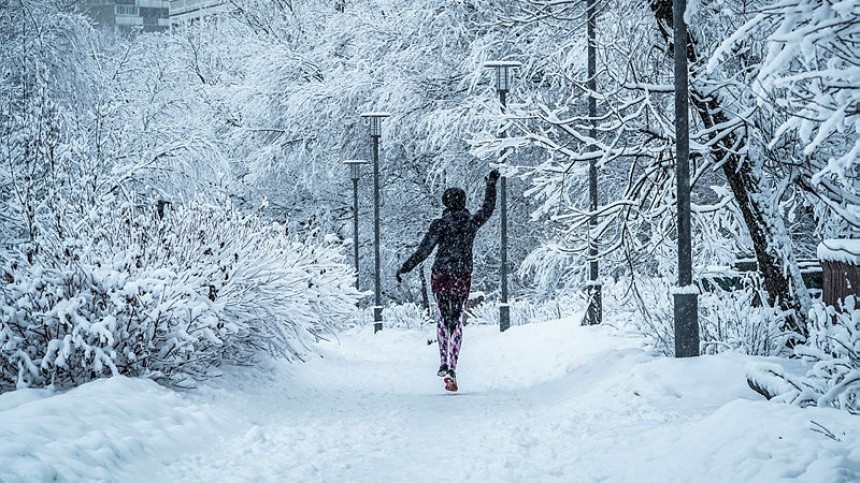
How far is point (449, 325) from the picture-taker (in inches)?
387

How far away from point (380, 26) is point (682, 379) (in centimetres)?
1965

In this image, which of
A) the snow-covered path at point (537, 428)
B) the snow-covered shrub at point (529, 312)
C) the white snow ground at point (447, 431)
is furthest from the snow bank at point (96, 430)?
the snow-covered shrub at point (529, 312)

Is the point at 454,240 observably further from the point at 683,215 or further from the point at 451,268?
the point at 683,215

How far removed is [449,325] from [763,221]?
3.28 m

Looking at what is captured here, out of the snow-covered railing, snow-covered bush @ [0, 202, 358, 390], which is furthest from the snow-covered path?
the snow-covered railing

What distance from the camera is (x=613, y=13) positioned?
12062 millimetres

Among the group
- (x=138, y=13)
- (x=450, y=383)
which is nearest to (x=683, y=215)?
(x=450, y=383)

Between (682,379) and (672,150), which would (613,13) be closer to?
(672,150)

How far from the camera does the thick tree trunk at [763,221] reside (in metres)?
8.58

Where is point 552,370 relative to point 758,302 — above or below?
below

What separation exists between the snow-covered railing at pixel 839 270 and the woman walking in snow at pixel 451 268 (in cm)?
353

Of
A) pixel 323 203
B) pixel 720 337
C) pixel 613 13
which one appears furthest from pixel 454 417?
pixel 323 203

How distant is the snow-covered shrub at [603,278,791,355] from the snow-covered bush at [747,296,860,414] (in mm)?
1837

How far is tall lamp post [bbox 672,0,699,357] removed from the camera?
806 centimetres
